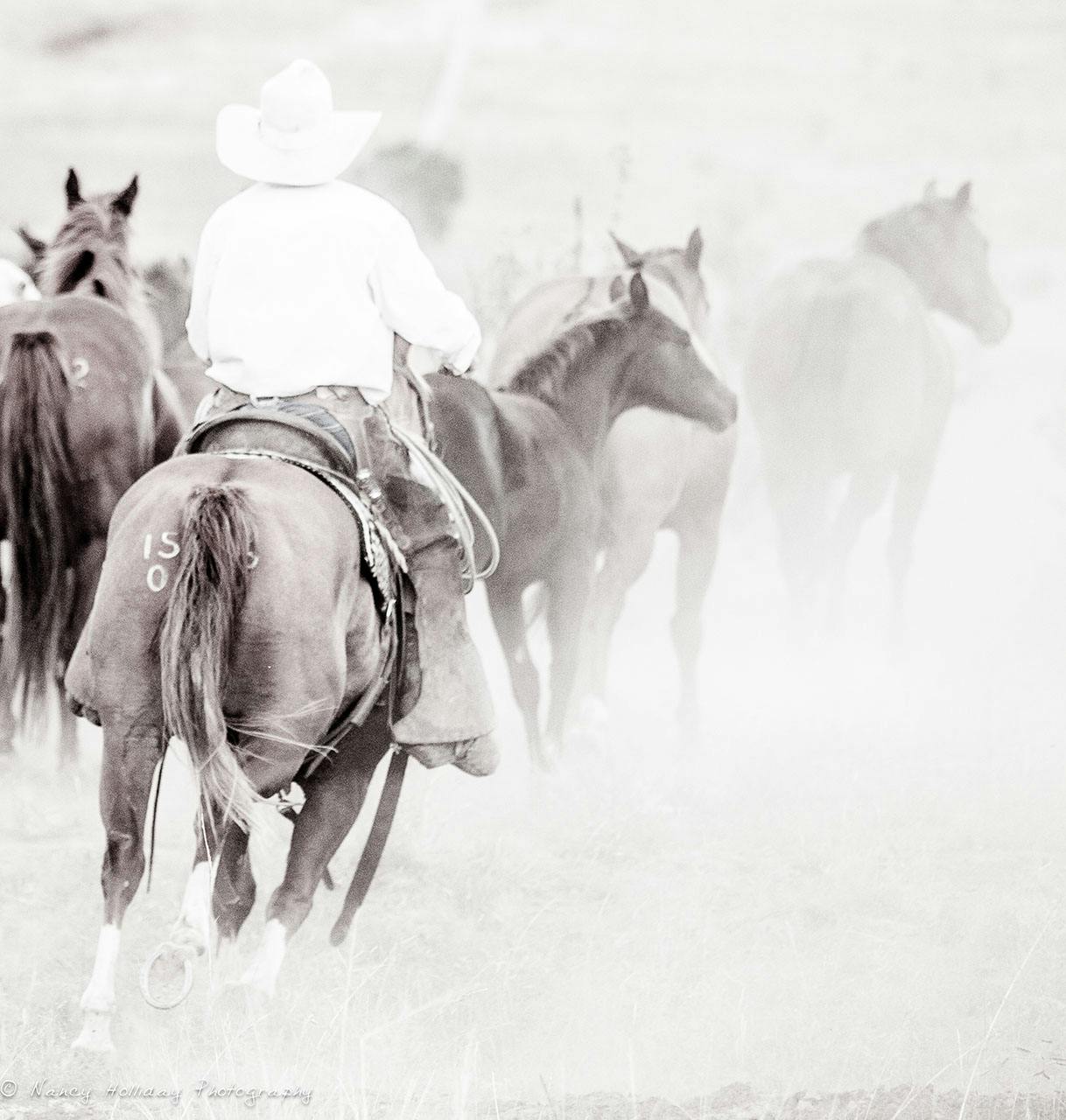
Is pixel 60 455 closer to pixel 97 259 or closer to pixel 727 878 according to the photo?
pixel 97 259

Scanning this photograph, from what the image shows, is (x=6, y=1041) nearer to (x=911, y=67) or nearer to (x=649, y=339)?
(x=649, y=339)

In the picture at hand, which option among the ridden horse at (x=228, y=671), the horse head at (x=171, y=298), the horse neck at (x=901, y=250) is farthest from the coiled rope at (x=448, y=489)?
the horse neck at (x=901, y=250)

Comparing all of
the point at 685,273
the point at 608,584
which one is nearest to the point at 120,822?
the point at 608,584

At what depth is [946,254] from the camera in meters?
9.90

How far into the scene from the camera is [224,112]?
4230 millimetres

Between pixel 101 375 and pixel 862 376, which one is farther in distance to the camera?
pixel 862 376

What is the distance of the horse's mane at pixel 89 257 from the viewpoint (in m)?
6.25

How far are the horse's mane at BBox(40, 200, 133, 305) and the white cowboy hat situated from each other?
2.28 metres

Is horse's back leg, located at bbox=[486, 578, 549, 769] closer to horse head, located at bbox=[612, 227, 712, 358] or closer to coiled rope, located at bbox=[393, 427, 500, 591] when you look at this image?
horse head, located at bbox=[612, 227, 712, 358]

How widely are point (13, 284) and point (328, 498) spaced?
3.40 meters

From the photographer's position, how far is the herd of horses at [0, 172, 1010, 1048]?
3.62m

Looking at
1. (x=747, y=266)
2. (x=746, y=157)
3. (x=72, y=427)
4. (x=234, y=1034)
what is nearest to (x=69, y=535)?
(x=72, y=427)

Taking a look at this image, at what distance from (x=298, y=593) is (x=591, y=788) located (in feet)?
9.49

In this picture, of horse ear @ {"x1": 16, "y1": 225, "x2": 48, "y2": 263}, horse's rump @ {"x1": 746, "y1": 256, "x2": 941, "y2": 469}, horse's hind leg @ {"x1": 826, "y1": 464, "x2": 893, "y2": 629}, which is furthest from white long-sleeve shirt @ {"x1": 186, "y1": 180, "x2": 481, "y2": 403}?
horse's hind leg @ {"x1": 826, "y1": 464, "x2": 893, "y2": 629}
